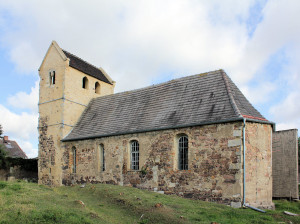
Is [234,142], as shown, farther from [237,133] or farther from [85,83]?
[85,83]

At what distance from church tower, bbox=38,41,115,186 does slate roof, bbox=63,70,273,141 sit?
1.06 metres

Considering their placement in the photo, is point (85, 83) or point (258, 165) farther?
point (85, 83)

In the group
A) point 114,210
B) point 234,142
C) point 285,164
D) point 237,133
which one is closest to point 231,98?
point 237,133

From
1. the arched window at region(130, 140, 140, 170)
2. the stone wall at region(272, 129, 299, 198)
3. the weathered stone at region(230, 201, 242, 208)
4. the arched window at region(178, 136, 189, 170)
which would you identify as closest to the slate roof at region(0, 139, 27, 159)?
the arched window at region(130, 140, 140, 170)

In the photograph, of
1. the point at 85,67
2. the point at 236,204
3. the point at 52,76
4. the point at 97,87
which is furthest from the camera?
the point at 97,87

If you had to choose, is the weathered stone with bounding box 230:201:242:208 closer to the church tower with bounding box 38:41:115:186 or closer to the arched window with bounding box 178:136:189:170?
the arched window with bounding box 178:136:189:170

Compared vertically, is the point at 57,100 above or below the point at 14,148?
above

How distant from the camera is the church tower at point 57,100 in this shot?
22.3m

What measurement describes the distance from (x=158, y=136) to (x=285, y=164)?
24.7ft

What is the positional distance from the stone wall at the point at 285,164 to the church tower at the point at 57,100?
1443cm

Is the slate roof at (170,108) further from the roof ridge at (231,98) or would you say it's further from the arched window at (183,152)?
the arched window at (183,152)

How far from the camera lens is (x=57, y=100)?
904 inches

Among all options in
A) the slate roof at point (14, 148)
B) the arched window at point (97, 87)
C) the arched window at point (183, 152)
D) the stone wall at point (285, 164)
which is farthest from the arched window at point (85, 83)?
the slate roof at point (14, 148)

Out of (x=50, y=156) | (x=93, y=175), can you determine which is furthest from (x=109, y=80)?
(x=93, y=175)
